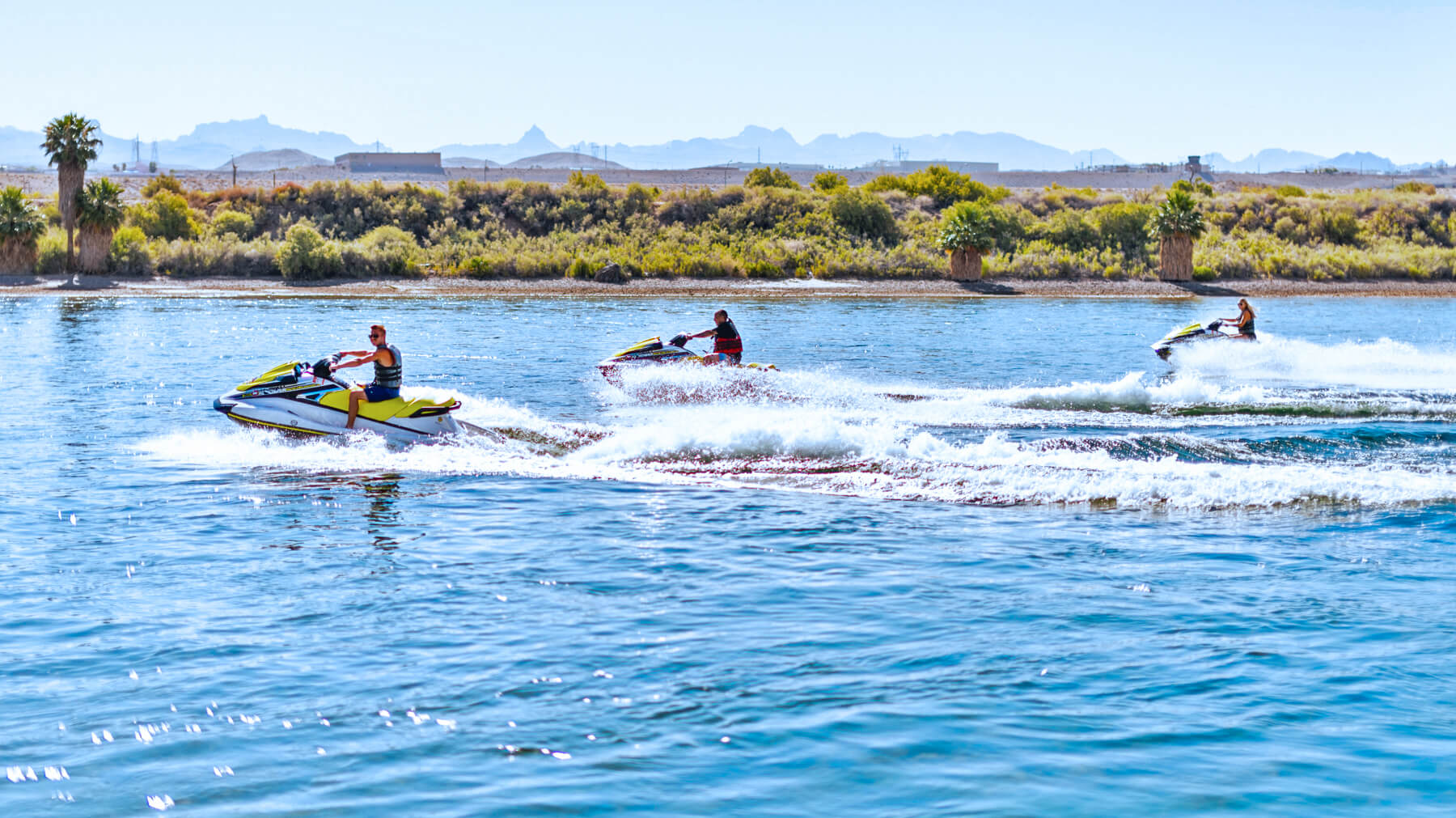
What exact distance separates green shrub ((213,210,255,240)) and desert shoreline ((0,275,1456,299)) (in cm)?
995

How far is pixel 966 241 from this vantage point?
55.9 meters

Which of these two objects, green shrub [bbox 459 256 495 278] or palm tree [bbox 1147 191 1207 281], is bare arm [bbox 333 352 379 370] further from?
palm tree [bbox 1147 191 1207 281]

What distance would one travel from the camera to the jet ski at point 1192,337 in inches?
1106

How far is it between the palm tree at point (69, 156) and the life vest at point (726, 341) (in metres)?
38.8

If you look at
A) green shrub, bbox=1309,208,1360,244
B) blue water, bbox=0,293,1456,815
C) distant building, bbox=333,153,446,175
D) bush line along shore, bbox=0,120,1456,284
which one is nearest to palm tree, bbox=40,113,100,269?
bush line along shore, bbox=0,120,1456,284

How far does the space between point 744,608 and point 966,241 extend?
47.8m

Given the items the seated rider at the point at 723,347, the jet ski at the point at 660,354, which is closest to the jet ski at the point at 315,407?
the jet ski at the point at 660,354

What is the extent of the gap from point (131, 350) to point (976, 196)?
57.8m

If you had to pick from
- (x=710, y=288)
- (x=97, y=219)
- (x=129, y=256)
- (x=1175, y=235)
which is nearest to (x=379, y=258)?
(x=129, y=256)

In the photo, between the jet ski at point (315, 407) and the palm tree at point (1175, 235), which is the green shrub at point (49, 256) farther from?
the palm tree at point (1175, 235)

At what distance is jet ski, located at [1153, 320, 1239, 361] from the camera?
28.1 meters

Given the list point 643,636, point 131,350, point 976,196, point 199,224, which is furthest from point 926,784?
point 976,196

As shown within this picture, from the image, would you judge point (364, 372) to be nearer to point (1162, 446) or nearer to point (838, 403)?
point (838, 403)

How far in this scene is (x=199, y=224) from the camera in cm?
6322
